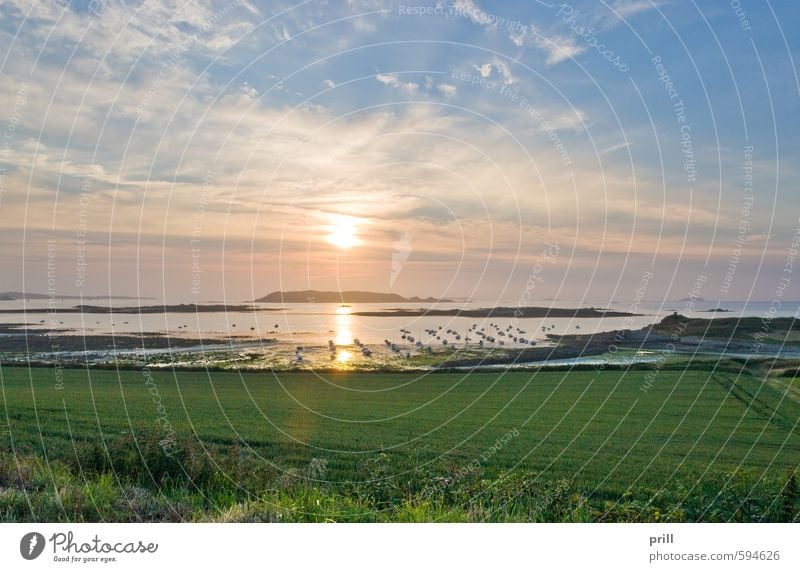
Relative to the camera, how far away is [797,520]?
5.50 metres

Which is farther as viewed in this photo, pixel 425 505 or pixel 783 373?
pixel 783 373

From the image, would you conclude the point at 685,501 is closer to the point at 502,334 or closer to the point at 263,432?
the point at 263,432

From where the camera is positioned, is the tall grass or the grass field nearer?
the tall grass

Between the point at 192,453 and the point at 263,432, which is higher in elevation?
the point at 192,453

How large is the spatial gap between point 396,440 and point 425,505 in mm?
12109

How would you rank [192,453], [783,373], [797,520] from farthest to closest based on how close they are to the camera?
[783,373] < [192,453] < [797,520]

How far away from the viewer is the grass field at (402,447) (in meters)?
5.58

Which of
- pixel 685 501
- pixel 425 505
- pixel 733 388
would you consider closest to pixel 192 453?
pixel 425 505

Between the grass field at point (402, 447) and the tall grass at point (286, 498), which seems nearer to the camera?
the tall grass at point (286, 498)

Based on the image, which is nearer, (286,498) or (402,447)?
(286,498)

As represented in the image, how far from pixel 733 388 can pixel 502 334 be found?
35.2ft

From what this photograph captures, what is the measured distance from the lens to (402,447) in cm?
1523

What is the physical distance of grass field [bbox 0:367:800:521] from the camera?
558 centimetres
